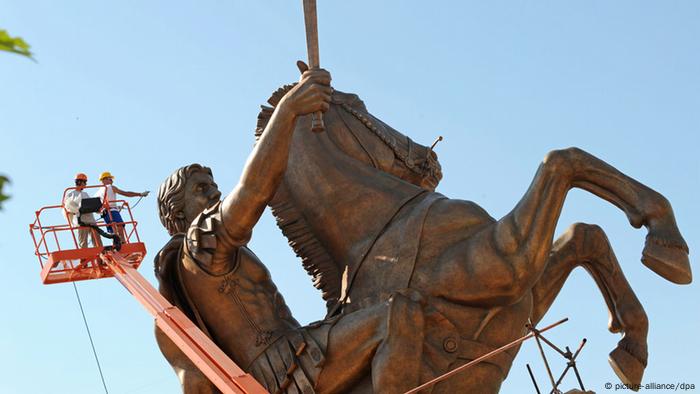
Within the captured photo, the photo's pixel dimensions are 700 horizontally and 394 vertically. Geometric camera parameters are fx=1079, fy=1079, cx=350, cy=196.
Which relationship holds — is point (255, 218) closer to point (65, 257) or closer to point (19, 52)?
point (65, 257)

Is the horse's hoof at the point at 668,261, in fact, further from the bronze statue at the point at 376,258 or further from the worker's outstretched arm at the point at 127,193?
the worker's outstretched arm at the point at 127,193

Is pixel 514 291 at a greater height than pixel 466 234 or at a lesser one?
lesser

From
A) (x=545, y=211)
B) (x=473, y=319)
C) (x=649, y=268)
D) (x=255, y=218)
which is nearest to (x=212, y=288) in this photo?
(x=255, y=218)

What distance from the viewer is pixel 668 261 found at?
7703 millimetres

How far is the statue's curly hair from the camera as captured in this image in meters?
9.52

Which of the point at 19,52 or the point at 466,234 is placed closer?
the point at 19,52

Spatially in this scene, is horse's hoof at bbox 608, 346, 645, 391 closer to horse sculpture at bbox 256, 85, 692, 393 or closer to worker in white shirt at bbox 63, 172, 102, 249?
horse sculpture at bbox 256, 85, 692, 393

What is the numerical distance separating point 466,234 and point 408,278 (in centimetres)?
57

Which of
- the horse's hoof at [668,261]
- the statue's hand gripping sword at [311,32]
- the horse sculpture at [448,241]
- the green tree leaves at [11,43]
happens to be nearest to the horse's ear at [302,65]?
the statue's hand gripping sword at [311,32]

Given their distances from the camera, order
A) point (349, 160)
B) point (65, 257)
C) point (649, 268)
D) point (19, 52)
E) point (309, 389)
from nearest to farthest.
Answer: point (19, 52)
point (649, 268)
point (309, 389)
point (349, 160)
point (65, 257)

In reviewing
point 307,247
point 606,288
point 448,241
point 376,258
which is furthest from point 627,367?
point 307,247

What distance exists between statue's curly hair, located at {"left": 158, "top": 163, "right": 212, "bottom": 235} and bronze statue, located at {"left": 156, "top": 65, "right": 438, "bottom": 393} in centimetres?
A: 14

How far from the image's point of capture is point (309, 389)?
8.35m

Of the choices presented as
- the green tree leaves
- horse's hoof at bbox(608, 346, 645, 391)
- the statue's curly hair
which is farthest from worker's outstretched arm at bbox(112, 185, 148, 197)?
the green tree leaves
